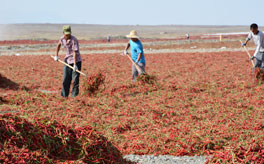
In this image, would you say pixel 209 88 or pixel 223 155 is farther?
pixel 209 88

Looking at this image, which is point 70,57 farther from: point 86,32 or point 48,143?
point 86,32

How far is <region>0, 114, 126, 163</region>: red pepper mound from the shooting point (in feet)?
12.7

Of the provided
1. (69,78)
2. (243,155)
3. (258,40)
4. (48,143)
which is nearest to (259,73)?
(258,40)

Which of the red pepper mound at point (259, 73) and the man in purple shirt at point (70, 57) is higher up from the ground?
the man in purple shirt at point (70, 57)

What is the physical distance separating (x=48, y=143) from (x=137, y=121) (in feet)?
10.7

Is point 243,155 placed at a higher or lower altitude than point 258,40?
lower

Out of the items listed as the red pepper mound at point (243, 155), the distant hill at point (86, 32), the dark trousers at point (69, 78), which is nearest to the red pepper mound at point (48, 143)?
the red pepper mound at point (243, 155)

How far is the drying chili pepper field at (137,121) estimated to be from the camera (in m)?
4.22

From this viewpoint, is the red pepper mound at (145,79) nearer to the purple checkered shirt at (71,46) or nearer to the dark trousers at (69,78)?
the dark trousers at (69,78)

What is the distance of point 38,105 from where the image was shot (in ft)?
27.2

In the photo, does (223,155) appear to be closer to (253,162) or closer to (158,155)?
(253,162)

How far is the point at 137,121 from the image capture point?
23.9 ft

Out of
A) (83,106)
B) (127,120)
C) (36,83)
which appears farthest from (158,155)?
(36,83)

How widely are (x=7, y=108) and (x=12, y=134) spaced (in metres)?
4.09
